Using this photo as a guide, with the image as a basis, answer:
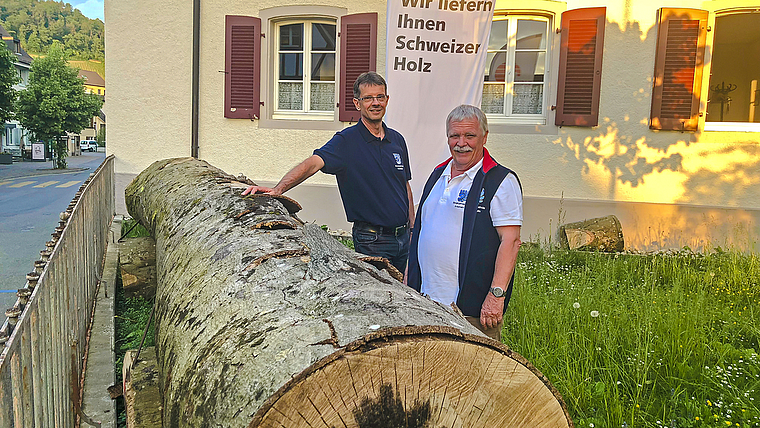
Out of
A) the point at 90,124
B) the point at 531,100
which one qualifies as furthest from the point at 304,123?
the point at 90,124

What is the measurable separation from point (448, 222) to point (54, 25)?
141 meters

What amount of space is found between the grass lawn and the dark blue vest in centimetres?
86

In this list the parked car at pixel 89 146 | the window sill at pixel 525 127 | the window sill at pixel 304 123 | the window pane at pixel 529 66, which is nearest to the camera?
the window sill at pixel 525 127

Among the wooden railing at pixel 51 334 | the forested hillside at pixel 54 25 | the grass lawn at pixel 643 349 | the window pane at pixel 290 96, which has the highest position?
the forested hillside at pixel 54 25

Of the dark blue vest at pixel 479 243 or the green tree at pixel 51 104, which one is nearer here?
the dark blue vest at pixel 479 243

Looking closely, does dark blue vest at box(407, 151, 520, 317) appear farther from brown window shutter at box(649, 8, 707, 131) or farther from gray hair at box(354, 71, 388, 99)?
brown window shutter at box(649, 8, 707, 131)

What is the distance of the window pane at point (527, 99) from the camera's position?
27.8 ft

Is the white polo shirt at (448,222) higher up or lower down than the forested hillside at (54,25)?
lower down

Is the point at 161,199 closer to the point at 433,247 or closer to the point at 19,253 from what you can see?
the point at 433,247

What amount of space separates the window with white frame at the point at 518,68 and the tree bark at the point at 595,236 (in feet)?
5.39

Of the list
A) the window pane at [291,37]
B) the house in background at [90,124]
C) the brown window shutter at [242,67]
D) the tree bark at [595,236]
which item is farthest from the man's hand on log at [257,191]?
the house in background at [90,124]

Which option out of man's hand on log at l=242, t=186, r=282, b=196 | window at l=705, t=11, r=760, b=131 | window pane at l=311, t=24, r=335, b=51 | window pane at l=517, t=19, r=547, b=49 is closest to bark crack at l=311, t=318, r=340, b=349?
man's hand on log at l=242, t=186, r=282, b=196

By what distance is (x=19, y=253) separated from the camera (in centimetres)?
865

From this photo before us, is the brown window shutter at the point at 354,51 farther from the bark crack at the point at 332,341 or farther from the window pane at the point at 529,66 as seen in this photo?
the bark crack at the point at 332,341
